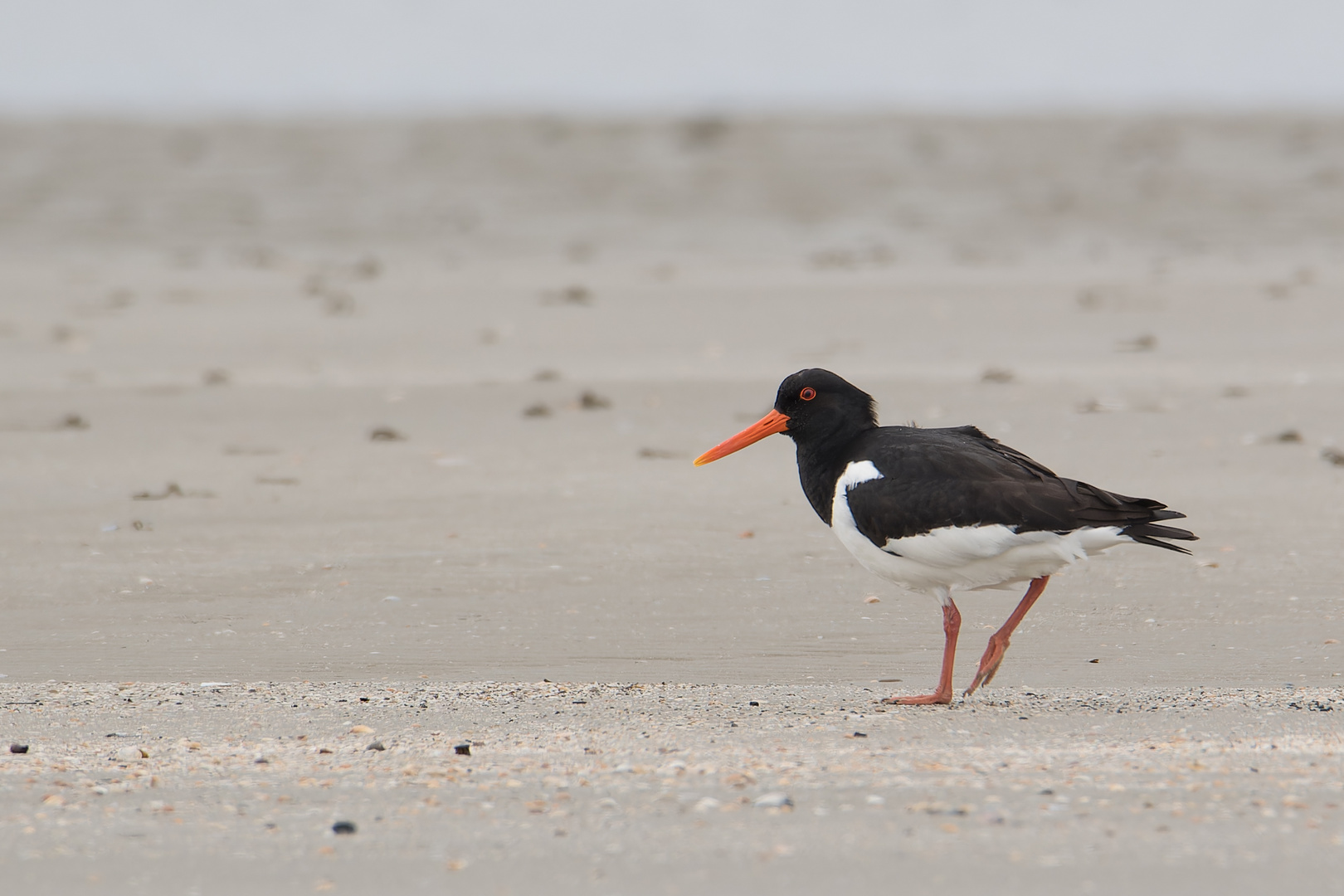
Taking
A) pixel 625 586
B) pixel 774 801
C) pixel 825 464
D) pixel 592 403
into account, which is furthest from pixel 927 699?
pixel 592 403

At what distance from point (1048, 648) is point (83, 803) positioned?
10.4 feet

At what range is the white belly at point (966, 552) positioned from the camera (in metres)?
4.52

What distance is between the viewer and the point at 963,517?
14.9 ft

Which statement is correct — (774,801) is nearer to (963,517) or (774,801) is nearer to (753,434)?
(963,517)

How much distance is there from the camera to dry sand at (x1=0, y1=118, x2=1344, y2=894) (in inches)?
140

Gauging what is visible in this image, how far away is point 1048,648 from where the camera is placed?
5352 millimetres

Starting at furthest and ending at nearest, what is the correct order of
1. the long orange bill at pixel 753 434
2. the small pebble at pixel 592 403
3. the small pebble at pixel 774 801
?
the small pebble at pixel 592 403
the long orange bill at pixel 753 434
the small pebble at pixel 774 801

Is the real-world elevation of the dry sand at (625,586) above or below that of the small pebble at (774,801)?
above

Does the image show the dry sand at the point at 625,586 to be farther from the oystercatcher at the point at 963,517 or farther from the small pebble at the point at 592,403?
the oystercatcher at the point at 963,517


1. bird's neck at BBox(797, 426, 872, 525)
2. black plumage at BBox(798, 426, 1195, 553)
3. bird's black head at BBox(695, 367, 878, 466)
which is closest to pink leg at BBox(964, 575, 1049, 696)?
black plumage at BBox(798, 426, 1195, 553)

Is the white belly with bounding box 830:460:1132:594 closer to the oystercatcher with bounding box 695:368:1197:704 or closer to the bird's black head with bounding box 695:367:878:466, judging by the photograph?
the oystercatcher with bounding box 695:368:1197:704

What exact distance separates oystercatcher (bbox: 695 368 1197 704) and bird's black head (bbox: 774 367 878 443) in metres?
0.09

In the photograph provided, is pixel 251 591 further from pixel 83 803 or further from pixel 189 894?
pixel 189 894

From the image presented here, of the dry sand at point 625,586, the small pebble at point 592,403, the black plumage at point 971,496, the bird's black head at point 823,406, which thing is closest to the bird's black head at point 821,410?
the bird's black head at point 823,406
